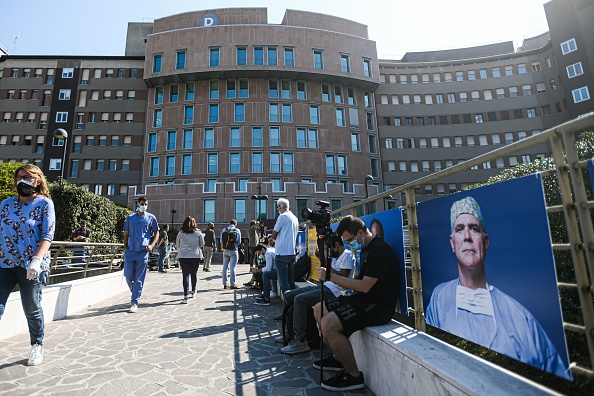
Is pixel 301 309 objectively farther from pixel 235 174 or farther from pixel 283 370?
pixel 235 174

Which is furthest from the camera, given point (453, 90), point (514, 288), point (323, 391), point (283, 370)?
point (453, 90)

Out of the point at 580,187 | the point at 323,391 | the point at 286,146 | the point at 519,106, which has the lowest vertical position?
the point at 323,391

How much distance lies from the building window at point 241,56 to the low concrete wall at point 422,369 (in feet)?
130

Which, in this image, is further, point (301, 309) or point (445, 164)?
point (445, 164)

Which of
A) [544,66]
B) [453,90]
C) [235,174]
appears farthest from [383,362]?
[544,66]

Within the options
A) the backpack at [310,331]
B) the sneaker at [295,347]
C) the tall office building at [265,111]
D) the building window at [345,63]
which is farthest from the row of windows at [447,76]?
the sneaker at [295,347]

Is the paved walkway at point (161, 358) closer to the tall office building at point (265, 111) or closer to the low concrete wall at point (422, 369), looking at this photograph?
the low concrete wall at point (422, 369)

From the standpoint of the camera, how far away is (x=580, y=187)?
158 centimetres

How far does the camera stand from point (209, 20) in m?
39.6

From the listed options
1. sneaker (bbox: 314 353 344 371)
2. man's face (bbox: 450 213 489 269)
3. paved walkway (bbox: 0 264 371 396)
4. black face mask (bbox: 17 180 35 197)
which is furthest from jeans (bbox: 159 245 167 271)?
man's face (bbox: 450 213 489 269)

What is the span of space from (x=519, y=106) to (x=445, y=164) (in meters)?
13.1

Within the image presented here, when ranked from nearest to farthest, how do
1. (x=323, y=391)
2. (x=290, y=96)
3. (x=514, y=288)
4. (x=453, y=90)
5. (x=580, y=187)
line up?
(x=580, y=187) < (x=514, y=288) < (x=323, y=391) < (x=290, y=96) < (x=453, y=90)

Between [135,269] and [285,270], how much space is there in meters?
3.16

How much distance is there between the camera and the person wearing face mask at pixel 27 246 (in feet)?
10.9
